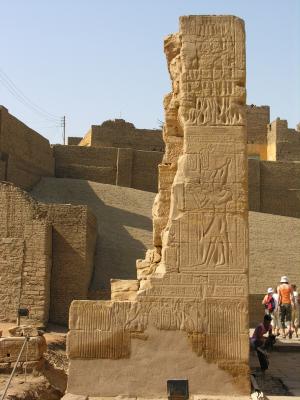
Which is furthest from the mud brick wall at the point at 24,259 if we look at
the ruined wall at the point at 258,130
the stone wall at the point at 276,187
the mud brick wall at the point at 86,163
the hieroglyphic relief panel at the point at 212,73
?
the ruined wall at the point at 258,130

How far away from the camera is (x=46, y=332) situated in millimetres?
16312

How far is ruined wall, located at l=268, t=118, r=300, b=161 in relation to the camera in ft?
131

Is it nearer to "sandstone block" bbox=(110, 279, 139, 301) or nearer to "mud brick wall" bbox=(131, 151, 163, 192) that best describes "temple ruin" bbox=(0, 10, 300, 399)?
"sandstone block" bbox=(110, 279, 139, 301)

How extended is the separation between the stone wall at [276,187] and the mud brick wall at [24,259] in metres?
18.1

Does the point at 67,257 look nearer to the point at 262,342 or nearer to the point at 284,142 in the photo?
the point at 262,342

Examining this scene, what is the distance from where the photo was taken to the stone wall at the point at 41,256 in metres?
16.9

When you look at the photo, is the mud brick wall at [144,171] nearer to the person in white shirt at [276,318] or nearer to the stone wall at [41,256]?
the stone wall at [41,256]

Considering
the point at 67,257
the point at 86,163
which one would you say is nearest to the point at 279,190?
the point at 86,163

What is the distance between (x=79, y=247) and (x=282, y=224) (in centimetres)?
1384

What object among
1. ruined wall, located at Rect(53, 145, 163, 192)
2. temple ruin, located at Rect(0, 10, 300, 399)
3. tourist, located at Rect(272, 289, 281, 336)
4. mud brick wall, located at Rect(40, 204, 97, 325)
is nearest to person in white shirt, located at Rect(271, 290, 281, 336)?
tourist, located at Rect(272, 289, 281, 336)

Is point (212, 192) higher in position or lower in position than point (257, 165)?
lower

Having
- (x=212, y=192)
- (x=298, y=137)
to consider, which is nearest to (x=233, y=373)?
(x=212, y=192)

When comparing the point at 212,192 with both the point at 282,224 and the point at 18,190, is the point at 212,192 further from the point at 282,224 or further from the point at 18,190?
the point at 282,224

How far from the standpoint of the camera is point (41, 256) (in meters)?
17.1
